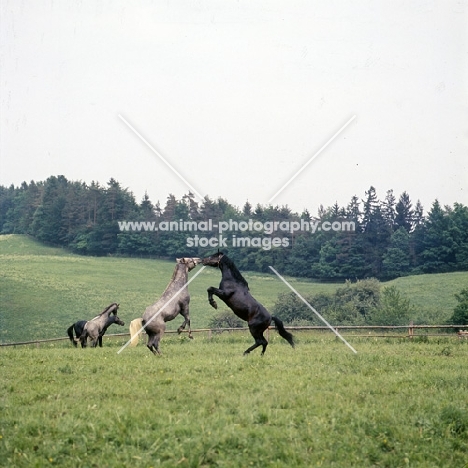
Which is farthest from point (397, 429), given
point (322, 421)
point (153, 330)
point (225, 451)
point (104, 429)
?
point (153, 330)

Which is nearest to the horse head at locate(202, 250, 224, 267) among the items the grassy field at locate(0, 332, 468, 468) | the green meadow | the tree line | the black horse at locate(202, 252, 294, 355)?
the black horse at locate(202, 252, 294, 355)

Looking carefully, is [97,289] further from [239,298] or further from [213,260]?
[239,298]

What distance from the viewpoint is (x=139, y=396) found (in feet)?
38.1

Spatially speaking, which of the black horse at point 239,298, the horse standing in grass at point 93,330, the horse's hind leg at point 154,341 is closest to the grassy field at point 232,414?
the black horse at point 239,298

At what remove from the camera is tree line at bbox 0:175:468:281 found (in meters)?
58.1

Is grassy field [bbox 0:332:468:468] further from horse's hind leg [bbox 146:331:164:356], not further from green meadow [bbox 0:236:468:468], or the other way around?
horse's hind leg [bbox 146:331:164:356]

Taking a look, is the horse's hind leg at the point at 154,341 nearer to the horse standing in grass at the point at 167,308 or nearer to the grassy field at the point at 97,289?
the horse standing in grass at the point at 167,308

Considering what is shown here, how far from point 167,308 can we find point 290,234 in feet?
140

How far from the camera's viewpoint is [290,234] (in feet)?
196

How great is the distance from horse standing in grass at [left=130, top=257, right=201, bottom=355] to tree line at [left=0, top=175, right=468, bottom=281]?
113 feet

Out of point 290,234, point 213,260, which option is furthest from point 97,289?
point 213,260

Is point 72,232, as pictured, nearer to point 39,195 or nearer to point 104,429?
point 39,195

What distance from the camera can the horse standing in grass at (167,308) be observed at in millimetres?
17297

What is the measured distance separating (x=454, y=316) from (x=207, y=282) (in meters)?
27.6
